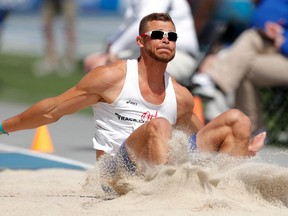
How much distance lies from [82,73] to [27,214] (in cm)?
1354

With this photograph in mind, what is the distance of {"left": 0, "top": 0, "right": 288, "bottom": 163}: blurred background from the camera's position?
12375mm

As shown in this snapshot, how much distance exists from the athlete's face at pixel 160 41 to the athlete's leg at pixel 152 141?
567 mm

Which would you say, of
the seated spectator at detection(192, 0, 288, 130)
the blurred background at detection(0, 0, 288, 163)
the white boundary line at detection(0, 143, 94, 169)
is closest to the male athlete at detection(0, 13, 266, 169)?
the white boundary line at detection(0, 143, 94, 169)

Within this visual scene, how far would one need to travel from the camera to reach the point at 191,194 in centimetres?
692

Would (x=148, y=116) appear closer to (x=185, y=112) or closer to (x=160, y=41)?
(x=185, y=112)

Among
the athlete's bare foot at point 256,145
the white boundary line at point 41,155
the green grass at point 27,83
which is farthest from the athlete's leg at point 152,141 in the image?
the green grass at point 27,83

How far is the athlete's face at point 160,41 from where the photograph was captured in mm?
7441

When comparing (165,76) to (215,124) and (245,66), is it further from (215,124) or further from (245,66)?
(245,66)

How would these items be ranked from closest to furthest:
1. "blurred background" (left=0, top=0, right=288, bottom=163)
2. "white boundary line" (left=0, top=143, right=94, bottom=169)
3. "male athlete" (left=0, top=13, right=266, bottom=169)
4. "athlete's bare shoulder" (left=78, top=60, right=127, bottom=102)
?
"male athlete" (left=0, top=13, right=266, bottom=169)
"athlete's bare shoulder" (left=78, top=60, right=127, bottom=102)
"white boundary line" (left=0, top=143, right=94, bottom=169)
"blurred background" (left=0, top=0, right=288, bottom=163)

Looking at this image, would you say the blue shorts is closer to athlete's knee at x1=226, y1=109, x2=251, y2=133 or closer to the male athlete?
the male athlete

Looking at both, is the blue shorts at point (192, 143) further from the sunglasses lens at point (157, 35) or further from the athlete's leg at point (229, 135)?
the sunglasses lens at point (157, 35)

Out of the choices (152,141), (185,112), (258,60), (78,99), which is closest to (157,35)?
Result: (185,112)

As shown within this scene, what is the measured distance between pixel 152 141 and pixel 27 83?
12.3 meters

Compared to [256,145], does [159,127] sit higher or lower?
higher
